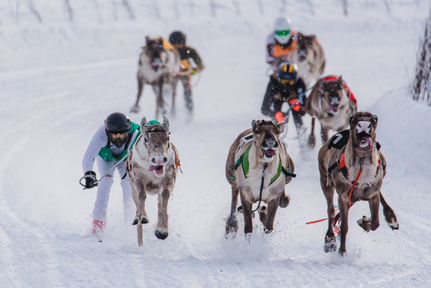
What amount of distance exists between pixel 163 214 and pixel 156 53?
6980mm

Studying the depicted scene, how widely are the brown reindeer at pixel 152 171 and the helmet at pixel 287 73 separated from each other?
13.5 ft

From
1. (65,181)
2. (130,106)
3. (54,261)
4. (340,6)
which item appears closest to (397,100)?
(130,106)

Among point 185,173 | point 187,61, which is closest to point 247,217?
point 185,173

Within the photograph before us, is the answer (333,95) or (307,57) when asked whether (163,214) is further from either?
(307,57)

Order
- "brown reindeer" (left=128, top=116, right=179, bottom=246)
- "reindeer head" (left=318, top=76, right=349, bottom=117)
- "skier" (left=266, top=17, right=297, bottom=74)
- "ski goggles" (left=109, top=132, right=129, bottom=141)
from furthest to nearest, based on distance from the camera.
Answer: "skier" (left=266, top=17, right=297, bottom=74) → "reindeer head" (left=318, top=76, right=349, bottom=117) → "ski goggles" (left=109, top=132, right=129, bottom=141) → "brown reindeer" (left=128, top=116, right=179, bottom=246)

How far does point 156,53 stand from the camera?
38.7 feet

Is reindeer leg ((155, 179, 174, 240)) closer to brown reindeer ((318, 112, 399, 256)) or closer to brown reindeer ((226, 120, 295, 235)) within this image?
brown reindeer ((226, 120, 295, 235))

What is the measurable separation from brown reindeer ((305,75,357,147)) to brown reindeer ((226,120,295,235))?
9.60 feet

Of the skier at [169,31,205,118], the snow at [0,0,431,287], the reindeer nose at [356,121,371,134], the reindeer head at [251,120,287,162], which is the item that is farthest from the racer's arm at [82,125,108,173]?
the skier at [169,31,205,118]

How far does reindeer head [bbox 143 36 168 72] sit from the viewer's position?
463 inches

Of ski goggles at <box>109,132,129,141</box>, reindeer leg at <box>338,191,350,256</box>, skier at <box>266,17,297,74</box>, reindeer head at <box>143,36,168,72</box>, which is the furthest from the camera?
skier at <box>266,17,297,74</box>

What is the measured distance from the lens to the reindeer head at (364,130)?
5031mm

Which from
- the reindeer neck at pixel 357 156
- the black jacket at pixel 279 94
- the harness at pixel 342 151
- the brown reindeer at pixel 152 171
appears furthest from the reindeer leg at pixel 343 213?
the black jacket at pixel 279 94

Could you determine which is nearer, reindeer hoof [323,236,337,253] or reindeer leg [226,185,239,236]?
reindeer hoof [323,236,337,253]
